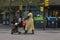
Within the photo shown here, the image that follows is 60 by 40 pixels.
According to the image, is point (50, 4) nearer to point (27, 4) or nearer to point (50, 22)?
point (27, 4)

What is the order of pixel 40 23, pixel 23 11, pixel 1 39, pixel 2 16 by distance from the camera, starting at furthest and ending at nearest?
pixel 2 16, pixel 23 11, pixel 40 23, pixel 1 39

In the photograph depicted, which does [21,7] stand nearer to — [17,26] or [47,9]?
[47,9]

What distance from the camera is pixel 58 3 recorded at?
38250 mm

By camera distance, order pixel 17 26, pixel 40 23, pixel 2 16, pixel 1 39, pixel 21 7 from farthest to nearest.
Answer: pixel 2 16 < pixel 21 7 < pixel 40 23 < pixel 17 26 < pixel 1 39

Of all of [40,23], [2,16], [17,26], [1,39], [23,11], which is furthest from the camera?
[2,16]

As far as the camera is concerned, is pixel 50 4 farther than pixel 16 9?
No

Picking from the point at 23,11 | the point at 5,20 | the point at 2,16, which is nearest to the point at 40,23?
the point at 23,11

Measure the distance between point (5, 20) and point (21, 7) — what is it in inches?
250

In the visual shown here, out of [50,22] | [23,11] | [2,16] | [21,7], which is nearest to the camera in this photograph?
[50,22]

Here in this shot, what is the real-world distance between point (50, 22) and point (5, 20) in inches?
473

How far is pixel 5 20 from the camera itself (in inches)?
1666

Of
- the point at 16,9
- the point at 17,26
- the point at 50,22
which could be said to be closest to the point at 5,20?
the point at 16,9

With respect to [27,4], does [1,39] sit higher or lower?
lower

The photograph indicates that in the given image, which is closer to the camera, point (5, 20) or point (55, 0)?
point (55, 0)
